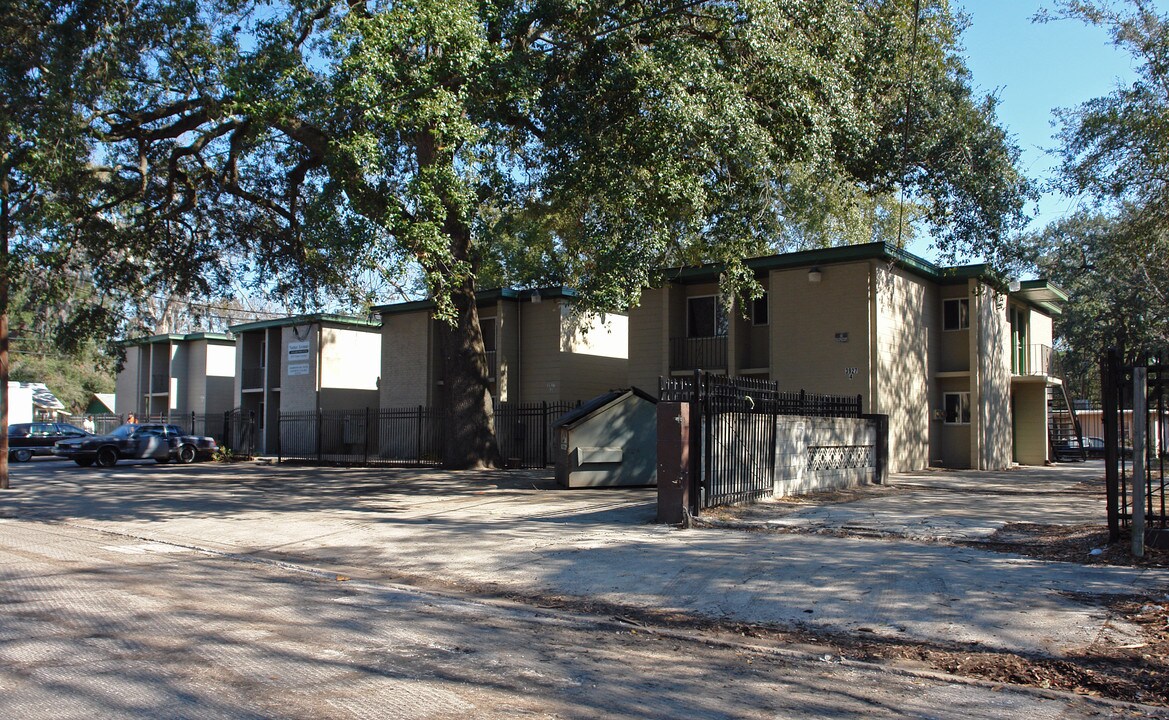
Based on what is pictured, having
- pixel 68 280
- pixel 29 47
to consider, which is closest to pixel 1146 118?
pixel 29 47

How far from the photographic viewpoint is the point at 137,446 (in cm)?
2925

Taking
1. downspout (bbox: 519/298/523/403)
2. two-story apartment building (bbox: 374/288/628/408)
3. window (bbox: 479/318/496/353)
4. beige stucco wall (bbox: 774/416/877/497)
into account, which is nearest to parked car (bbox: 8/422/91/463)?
Result: two-story apartment building (bbox: 374/288/628/408)

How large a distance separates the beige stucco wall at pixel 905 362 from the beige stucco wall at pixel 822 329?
46 cm

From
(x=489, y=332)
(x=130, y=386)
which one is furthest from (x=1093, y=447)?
(x=130, y=386)

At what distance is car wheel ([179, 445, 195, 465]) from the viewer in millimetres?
30594

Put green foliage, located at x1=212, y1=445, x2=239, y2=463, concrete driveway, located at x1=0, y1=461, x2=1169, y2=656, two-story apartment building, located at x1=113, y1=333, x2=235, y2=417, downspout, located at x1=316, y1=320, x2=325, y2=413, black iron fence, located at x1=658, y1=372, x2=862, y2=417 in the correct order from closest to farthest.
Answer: concrete driveway, located at x1=0, y1=461, x2=1169, y2=656 → black iron fence, located at x1=658, y1=372, x2=862, y2=417 → green foliage, located at x1=212, y1=445, x2=239, y2=463 → downspout, located at x1=316, y1=320, x2=325, y2=413 → two-story apartment building, located at x1=113, y1=333, x2=235, y2=417

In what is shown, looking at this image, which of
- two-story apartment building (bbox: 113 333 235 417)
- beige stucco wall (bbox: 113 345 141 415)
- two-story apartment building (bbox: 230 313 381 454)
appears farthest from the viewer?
beige stucco wall (bbox: 113 345 141 415)

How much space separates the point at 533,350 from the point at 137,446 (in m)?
13.5

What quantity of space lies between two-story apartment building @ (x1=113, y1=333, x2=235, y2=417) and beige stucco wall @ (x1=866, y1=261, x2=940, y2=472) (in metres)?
32.6

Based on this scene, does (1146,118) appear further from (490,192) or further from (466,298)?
(466,298)

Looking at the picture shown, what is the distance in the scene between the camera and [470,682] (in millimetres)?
5305

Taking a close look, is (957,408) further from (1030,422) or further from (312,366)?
(312,366)

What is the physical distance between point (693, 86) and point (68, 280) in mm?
14960

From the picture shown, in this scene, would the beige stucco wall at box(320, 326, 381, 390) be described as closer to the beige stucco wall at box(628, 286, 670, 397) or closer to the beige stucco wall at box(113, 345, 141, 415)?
the beige stucco wall at box(628, 286, 670, 397)
